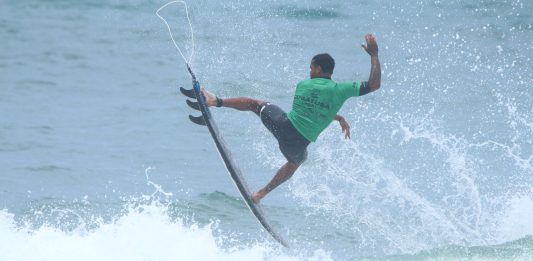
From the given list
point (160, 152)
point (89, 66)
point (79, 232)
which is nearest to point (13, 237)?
point (79, 232)

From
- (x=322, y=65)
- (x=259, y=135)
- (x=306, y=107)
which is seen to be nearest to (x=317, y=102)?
(x=306, y=107)

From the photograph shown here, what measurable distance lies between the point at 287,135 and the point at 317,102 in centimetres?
46

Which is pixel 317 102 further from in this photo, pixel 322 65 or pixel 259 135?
pixel 259 135

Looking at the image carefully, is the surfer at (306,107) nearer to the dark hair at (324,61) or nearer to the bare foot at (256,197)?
the dark hair at (324,61)

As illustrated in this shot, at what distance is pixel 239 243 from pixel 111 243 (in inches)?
77.4

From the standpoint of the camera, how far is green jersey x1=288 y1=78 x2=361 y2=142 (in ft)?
26.6

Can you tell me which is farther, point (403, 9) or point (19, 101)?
point (403, 9)

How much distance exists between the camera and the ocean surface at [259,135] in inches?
432

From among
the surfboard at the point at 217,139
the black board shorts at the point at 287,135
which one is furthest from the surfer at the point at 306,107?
the surfboard at the point at 217,139

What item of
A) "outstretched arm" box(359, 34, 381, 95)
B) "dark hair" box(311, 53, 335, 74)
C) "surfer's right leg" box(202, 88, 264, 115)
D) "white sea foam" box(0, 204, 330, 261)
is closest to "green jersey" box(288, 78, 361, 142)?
"dark hair" box(311, 53, 335, 74)

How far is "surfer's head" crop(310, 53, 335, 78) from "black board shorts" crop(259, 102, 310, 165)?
529mm

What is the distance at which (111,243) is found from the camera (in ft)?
31.4

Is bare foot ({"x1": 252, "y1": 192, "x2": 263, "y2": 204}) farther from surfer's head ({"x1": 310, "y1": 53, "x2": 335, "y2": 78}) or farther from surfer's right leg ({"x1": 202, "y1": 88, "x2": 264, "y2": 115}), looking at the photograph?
surfer's head ({"x1": 310, "y1": 53, "x2": 335, "y2": 78})

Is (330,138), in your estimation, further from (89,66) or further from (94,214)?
(89,66)
